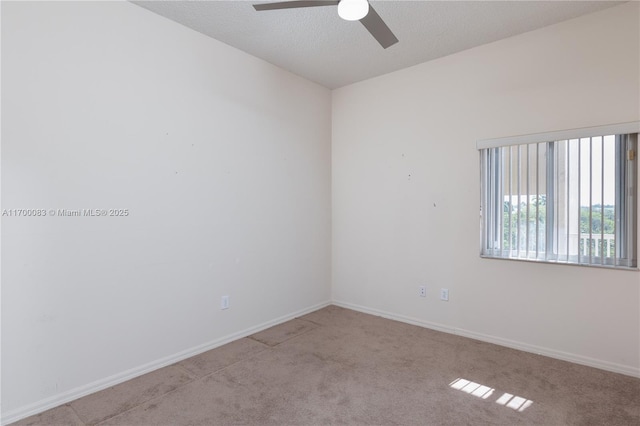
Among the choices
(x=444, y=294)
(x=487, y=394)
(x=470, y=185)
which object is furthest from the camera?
(x=444, y=294)

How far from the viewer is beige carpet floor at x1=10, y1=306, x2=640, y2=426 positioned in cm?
202

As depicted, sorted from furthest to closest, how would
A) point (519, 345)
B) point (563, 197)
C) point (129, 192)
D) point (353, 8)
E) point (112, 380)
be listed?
1. point (519, 345)
2. point (563, 197)
3. point (129, 192)
4. point (112, 380)
5. point (353, 8)

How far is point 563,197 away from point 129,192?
11.1 ft

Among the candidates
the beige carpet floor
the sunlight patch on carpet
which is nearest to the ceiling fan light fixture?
the beige carpet floor

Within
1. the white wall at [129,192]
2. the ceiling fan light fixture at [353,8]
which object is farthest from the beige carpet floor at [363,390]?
the ceiling fan light fixture at [353,8]

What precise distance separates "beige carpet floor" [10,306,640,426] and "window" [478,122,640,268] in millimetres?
912

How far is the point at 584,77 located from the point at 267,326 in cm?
354

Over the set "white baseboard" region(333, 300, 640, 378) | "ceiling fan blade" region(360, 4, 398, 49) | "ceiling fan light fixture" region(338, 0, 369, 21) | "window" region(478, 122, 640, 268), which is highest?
"ceiling fan blade" region(360, 4, 398, 49)

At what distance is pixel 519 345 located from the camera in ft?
9.74

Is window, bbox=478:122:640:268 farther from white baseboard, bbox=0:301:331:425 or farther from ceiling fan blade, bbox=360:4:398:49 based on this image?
white baseboard, bbox=0:301:331:425

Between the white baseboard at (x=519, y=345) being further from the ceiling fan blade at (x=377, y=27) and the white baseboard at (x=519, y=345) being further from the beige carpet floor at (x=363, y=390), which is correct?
the ceiling fan blade at (x=377, y=27)

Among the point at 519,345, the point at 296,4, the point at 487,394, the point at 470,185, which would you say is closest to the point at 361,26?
the point at 296,4

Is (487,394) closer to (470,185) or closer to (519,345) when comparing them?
(519,345)

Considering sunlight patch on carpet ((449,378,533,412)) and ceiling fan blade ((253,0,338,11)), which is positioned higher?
ceiling fan blade ((253,0,338,11))
